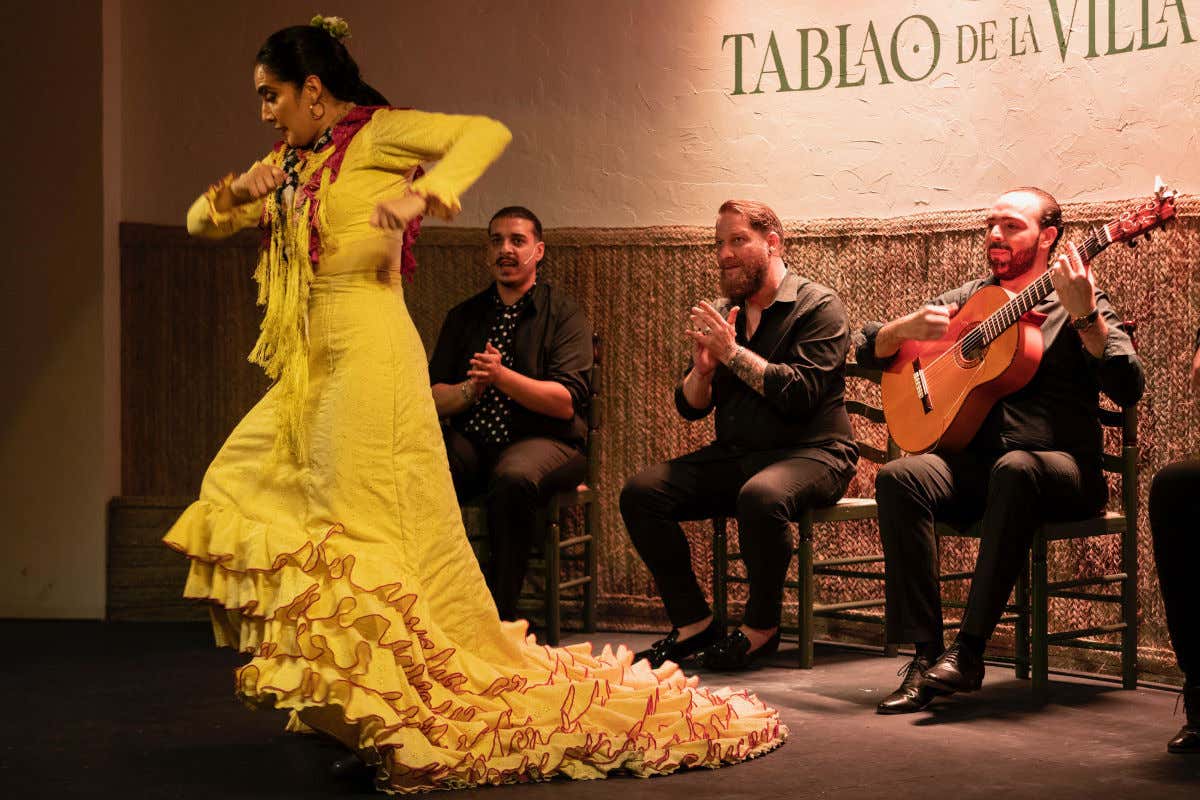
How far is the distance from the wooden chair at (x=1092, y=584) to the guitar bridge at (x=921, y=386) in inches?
13.4

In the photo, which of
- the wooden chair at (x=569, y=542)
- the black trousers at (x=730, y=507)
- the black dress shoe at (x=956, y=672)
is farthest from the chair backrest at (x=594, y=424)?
the black dress shoe at (x=956, y=672)

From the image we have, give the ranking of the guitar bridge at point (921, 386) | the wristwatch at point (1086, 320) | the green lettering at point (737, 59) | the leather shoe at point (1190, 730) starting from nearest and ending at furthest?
1. the leather shoe at point (1190, 730)
2. the wristwatch at point (1086, 320)
3. the guitar bridge at point (921, 386)
4. the green lettering at point (737, 59)

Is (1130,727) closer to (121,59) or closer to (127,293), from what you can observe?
(127,293)

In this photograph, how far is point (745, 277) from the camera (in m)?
4.69

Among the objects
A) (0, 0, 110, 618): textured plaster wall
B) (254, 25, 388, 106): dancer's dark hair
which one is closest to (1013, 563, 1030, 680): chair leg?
(254, 25, 388, 106): dancer's dark hair

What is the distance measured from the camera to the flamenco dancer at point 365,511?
296cm

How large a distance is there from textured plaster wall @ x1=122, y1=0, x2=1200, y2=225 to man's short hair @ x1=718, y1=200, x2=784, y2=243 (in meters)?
0.49

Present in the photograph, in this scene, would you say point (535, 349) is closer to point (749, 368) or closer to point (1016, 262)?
point (749, 368)

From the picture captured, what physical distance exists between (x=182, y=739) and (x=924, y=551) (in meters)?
1.94

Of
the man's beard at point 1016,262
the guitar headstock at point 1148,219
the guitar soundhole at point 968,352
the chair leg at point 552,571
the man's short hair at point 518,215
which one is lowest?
the chair leg at point 552,571

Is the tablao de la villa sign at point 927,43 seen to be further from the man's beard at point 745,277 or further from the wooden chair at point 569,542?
the wooden chair at point 569,542

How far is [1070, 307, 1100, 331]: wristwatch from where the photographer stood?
3932 millimetres

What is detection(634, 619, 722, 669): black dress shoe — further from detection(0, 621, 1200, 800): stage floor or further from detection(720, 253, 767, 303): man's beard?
detection(720, 253, 767, 303): man's beard

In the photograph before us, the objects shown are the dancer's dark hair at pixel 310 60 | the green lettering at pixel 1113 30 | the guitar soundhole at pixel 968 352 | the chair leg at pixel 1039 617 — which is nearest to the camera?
the dancer's dark hair at pixel 310 60
